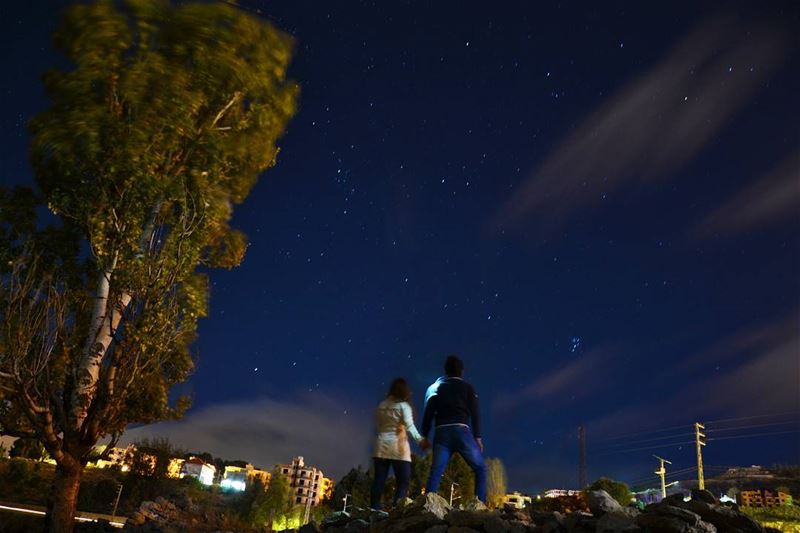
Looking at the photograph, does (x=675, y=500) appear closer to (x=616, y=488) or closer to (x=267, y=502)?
(x=267, y=502)

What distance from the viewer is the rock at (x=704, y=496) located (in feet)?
19.4

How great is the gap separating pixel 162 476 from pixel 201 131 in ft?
42.4

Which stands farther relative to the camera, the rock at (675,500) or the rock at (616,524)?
the rock at (675,500)

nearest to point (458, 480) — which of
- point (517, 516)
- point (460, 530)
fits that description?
point (517, 516)

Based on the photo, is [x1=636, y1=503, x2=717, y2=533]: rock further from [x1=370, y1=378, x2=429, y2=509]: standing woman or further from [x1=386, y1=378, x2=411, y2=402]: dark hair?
[x1=386, y1=378, x2=411, y2=402]: dark hair

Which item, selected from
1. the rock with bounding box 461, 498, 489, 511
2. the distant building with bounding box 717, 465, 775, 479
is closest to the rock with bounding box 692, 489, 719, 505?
the rock with bounding box 461, 498, 489, 511

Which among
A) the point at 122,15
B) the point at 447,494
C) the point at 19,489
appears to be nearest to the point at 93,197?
the point at 122,15

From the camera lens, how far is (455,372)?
26.4 ft

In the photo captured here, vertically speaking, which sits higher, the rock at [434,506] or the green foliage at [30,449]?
the green foliage at [30,449]

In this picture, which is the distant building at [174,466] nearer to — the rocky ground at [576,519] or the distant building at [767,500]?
the rocky ground at [576,519]

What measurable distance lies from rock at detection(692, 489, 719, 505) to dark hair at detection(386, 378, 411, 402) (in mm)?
3813

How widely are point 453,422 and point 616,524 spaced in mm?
2792

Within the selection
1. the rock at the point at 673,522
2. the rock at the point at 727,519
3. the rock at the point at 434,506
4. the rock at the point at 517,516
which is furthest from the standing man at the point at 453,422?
the rock at the point at 727,519

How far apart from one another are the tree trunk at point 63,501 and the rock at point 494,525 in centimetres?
712
